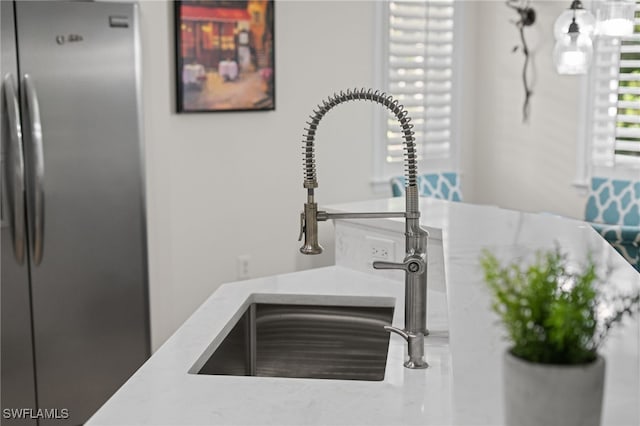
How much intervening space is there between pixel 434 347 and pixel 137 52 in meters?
2.23

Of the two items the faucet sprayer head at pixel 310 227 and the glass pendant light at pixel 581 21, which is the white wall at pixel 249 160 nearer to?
the glass pendant light at pixel 581 21

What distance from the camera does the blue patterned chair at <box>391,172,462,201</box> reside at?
5141 mm

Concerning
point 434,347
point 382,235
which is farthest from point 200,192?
point 434,347

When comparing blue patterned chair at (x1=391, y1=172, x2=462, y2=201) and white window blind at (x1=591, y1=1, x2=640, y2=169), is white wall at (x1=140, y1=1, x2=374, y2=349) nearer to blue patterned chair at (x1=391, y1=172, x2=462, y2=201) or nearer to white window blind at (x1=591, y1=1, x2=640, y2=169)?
blue patterned chair at (x1=391, y1=172, x2=462, y2=201)

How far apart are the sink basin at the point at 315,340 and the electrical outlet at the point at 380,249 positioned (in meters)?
0.24

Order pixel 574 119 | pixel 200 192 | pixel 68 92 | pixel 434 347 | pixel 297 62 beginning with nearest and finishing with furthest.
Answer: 1. pixel 434 347
2. pixel 68 92
3. pixel 200 192
4. pixel 297 62
5. pixel 574 119

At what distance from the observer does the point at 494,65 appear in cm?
561

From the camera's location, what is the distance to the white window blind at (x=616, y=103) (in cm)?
475

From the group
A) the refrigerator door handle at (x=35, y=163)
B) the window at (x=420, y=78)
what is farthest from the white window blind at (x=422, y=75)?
the refrigerator door handle at (x=35, y=163)

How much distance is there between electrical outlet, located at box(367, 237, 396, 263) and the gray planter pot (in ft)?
5.53

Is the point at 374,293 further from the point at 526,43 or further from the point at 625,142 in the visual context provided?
the point at 526,43

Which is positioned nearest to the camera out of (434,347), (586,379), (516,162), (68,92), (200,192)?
(586,379)

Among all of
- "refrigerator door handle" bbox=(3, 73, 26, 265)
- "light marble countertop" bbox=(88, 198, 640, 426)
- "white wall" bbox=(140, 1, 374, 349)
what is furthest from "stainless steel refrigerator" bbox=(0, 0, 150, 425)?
"light marble countertop" bbox=(88, 198, 640, 426)

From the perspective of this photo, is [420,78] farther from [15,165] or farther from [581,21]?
[15,165]
